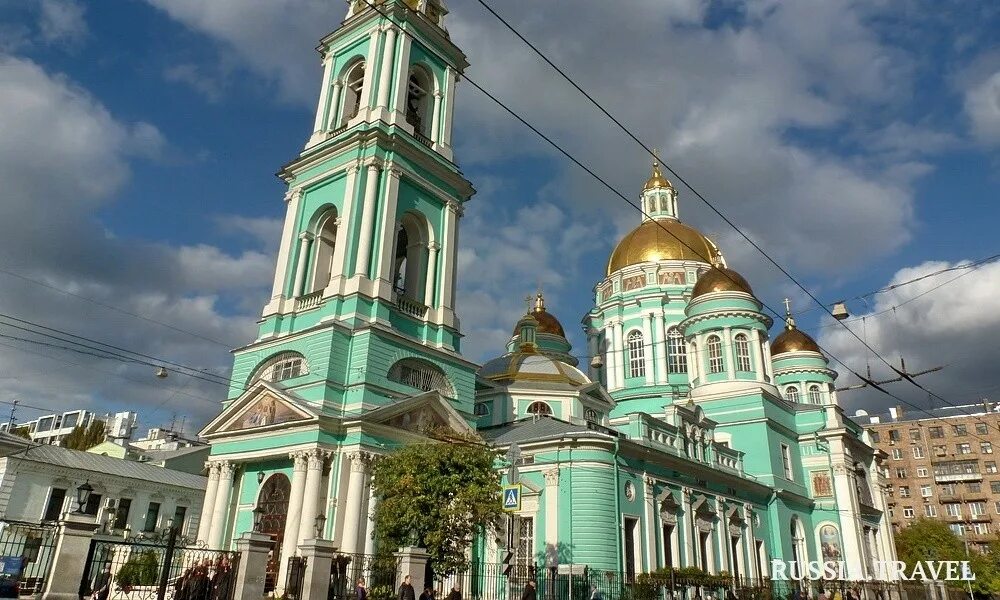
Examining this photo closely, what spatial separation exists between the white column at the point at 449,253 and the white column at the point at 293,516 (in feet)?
27.5

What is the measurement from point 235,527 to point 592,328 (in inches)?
1352

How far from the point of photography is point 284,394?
77.2 feet

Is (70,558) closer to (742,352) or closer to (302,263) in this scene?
(302,263)

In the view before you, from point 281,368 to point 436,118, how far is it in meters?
12.7

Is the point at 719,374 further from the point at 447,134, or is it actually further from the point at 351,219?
the point at 351,219

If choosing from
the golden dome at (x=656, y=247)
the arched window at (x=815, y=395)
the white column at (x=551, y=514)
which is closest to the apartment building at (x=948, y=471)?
the arched window at (x=815, y=395)

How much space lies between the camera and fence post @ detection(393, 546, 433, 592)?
1695cm

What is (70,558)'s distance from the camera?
13.3m

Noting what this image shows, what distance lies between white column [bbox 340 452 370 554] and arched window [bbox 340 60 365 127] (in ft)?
51.4

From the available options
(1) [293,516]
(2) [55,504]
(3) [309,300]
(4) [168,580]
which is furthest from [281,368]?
(2) [55,504]

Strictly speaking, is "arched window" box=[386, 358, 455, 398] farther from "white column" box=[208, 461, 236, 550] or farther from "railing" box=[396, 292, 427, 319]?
"white column" box=[208, 461, 236, 550]

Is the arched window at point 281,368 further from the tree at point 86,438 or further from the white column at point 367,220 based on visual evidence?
the tree at point 86,438

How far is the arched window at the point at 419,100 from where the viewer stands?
103 ft

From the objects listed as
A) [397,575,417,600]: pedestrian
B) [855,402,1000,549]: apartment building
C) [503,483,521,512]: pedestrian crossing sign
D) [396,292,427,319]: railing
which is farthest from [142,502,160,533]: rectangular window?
[855,402,1000,549]: apartment building
